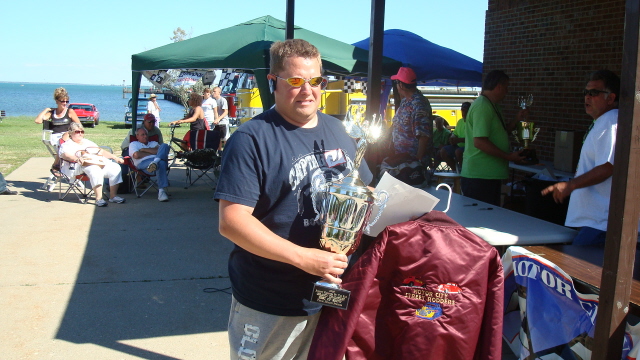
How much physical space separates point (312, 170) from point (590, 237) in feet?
6.45

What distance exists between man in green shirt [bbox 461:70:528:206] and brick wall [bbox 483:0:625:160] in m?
3.38

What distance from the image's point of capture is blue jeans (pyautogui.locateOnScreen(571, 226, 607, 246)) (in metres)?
3.08

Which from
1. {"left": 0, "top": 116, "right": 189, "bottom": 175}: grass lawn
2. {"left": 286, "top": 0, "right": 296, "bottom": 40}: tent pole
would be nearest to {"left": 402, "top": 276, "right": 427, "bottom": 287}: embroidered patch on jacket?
{"left": 286, "top": 0, "right": 296, "bottom": 40}: tent pole

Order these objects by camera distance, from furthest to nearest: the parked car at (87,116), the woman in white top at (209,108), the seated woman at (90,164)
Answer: the parked car at (87,116) → the woman in white top at (209,108) → the seated woman at (90,164)

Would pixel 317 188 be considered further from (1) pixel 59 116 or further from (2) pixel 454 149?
(2) pixel 454 149

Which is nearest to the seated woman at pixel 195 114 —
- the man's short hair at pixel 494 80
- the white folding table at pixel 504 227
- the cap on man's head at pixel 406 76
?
the cap on man's head at pixel 406 76

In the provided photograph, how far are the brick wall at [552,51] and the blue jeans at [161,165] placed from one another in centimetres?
560

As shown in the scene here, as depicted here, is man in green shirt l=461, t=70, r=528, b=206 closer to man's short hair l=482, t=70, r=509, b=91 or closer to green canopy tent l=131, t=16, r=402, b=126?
man's short hair l=482, t=70, r=509, b=91

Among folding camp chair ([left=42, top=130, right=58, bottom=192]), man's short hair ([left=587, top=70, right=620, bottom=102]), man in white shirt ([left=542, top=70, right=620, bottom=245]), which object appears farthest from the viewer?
folding camp chair ([left=42, top=130, right=58, bottom=192])

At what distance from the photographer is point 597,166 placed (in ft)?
9.41

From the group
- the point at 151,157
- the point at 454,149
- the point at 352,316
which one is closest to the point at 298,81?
the point at 352,316

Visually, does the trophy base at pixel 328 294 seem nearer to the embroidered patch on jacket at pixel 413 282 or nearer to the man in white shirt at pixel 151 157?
the embroidered patch on jacket at pixel 413 282

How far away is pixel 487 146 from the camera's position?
4.34 m

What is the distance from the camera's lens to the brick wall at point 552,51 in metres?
7.20
